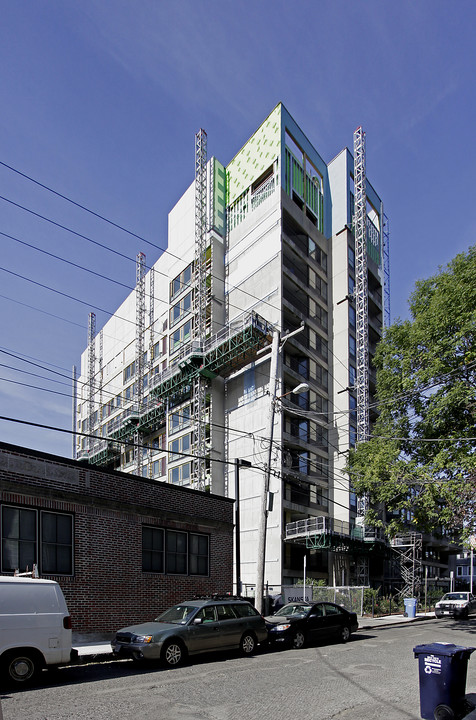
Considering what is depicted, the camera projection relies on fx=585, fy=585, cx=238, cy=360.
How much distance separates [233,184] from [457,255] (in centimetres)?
3193

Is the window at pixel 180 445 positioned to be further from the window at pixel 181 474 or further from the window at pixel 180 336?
the window at pixel 180 336

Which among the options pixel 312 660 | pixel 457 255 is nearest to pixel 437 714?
pixel 312 660

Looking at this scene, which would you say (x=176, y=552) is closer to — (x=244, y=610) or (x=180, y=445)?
(x=244, y=610)

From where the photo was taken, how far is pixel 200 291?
47.5 meters

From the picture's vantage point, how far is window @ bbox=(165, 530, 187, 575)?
1961 centimetres

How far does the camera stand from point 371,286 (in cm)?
5834

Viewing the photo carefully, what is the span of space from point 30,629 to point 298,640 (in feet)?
29.0

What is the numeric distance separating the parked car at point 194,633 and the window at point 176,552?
4.97 m

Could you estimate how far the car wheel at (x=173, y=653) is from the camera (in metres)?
12.5

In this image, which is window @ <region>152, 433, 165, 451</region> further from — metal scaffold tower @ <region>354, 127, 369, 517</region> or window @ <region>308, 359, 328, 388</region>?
metal scaffold tower @ <region>354, 127, 369, 517</region>

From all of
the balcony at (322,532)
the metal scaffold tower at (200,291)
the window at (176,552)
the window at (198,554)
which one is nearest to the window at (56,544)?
the window at (176,552)

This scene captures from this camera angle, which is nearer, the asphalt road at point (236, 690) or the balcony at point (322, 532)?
the asphalt road at point (236, 690)

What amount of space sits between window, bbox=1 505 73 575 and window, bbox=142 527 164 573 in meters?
2.98

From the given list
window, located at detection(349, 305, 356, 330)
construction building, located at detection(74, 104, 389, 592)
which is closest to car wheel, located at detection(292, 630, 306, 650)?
construction building, located at detection(74, 104, 389, 592)
